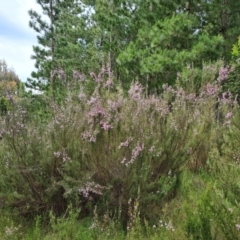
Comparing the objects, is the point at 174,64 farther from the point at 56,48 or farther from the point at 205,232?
the point at 56,48

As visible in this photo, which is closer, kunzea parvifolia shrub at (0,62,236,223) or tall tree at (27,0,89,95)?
kunzea parvifolia shrub at (0,62,236,223)

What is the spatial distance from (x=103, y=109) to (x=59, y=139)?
1.91 feet

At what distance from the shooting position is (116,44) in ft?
60.6

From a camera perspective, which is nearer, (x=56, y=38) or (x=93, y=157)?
(x=93, y=157)

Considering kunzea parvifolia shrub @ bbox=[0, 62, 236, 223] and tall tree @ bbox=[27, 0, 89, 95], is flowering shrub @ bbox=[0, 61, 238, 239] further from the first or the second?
tall tree @ bbox=[27, 0, 89, 95]

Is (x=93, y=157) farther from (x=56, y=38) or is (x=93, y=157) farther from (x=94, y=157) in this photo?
(x=56, y=38)

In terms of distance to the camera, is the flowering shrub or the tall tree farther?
the tall tree

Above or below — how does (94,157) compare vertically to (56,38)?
below

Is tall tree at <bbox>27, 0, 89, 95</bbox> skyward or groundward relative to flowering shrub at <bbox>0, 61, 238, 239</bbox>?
skyward

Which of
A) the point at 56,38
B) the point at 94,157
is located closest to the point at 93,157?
the point at 94,157

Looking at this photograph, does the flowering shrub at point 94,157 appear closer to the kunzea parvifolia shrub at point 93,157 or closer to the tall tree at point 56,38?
the kunzea parvifolia shrub at point 93,157

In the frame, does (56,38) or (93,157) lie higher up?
(56,38)

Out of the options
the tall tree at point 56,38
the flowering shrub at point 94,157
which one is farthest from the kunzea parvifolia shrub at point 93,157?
the tall tree at point 56,38


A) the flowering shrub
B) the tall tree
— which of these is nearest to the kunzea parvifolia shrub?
the flowering shrub
